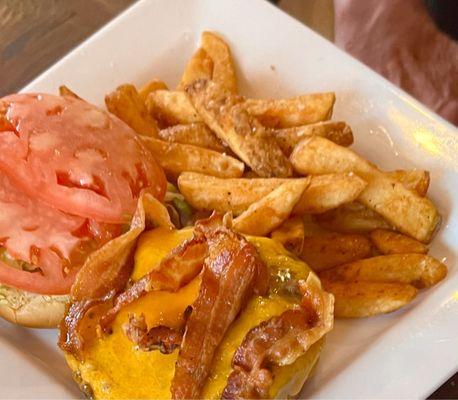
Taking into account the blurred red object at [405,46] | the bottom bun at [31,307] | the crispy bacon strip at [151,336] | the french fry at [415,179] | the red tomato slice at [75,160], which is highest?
the blurred red object at [405,46]

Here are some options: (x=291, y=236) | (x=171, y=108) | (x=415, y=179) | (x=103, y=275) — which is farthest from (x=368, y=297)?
(x=171, y=108)

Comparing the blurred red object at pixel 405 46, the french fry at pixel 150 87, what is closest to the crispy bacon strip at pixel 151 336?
the french fry at pixel 150 87

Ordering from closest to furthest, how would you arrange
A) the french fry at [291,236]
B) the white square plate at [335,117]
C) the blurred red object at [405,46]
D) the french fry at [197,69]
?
the white square plate at [335,117], the french fry at [291,236], the french fry at [197,69], the blurred red object at [405,46]

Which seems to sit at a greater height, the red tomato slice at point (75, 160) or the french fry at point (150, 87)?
the french fry at point (150, 87)

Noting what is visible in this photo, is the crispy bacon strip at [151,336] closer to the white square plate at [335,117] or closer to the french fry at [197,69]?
the white square plate at [335,117]

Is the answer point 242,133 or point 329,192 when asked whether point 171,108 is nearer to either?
point 242,133

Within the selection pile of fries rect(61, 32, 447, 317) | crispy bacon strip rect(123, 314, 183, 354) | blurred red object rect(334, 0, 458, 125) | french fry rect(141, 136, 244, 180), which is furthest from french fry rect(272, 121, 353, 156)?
crispy bacon strip rect(123, 314, 183, 354)

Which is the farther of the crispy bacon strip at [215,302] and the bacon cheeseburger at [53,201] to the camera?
the bacon cheeseburger at [53,201]
